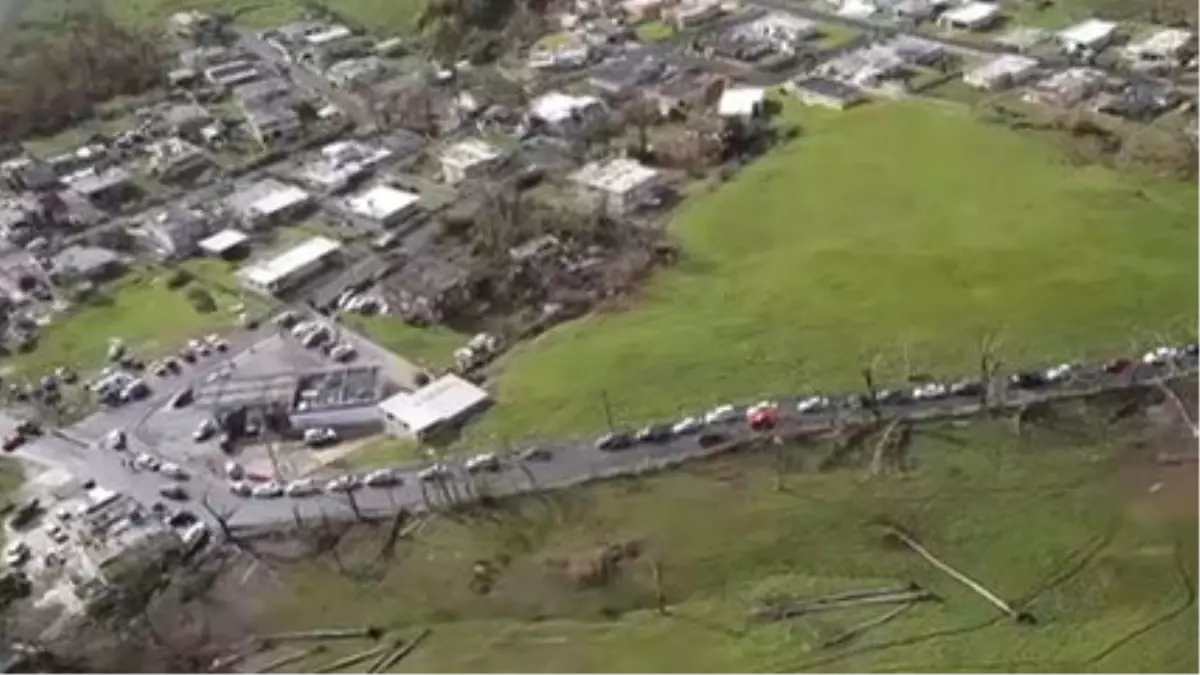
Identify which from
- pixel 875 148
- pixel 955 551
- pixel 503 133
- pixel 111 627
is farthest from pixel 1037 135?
pixel 111 627

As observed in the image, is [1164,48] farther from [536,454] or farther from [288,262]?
[288,262]

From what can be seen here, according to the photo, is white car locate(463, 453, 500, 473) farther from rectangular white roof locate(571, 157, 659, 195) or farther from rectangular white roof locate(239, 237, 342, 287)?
rectangular white roof locate(571, 157, 659, 195)

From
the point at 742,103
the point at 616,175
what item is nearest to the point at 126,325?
the point at 616,175

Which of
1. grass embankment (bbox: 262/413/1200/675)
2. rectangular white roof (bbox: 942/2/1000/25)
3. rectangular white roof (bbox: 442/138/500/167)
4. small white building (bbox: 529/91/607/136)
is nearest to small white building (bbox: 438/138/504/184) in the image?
rectangular white roof (bbox: 442/138/500/167)

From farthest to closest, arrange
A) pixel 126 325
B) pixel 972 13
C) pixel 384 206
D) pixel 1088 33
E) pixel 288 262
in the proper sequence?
pixel 972 13
pixel 1088 33
pixel 384 206
pixel 288 262
pixel 126 325

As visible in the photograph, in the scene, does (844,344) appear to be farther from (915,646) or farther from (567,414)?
(915,646)
